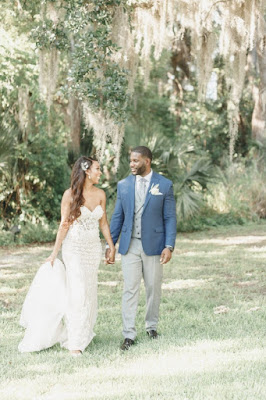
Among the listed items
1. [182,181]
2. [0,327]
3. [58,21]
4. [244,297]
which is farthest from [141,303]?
[182,181]

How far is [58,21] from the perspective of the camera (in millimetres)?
9344

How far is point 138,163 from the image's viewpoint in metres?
5.32

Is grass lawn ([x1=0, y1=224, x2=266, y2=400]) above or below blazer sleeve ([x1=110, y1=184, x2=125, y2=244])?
below

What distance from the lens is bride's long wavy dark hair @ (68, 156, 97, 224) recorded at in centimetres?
524

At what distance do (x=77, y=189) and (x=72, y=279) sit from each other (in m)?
0.79

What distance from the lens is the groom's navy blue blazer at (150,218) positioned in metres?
5.34

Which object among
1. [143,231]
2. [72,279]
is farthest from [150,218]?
[72,279]

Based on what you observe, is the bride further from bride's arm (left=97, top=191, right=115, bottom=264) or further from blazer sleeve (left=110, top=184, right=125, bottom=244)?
blazer sleeve (left=110, top=184, right=125, bottom=244)

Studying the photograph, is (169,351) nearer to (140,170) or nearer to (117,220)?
(117,220)

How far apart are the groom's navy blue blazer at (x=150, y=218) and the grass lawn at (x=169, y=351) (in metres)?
0.88

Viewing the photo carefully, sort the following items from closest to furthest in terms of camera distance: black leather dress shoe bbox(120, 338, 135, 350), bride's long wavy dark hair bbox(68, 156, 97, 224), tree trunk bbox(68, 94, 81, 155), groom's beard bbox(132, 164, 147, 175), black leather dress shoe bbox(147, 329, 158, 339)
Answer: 1. black leather dress shoe bbox(120, 338, 135, 350)
2. bride's long wavy dark hair bbox(68, 156, 97, 224)
3. groom's beard bbox(132, 164, 147, 175)
4. black leather dress shoe bbox(147, 329, 158, 339)
5. tree trunk bbox(68, 94, 81, 155)

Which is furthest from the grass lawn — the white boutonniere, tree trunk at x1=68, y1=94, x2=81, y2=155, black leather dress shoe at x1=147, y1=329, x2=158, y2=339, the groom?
tree trunk at x1=68, y1=94, x2=81, y2=155

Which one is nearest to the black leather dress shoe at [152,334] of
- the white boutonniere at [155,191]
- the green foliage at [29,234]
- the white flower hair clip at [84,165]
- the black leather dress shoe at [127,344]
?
the black leather dress shoe at [127,344]

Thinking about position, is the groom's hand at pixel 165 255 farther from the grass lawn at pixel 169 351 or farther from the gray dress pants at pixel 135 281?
the grass lawn at pixel 169 351
